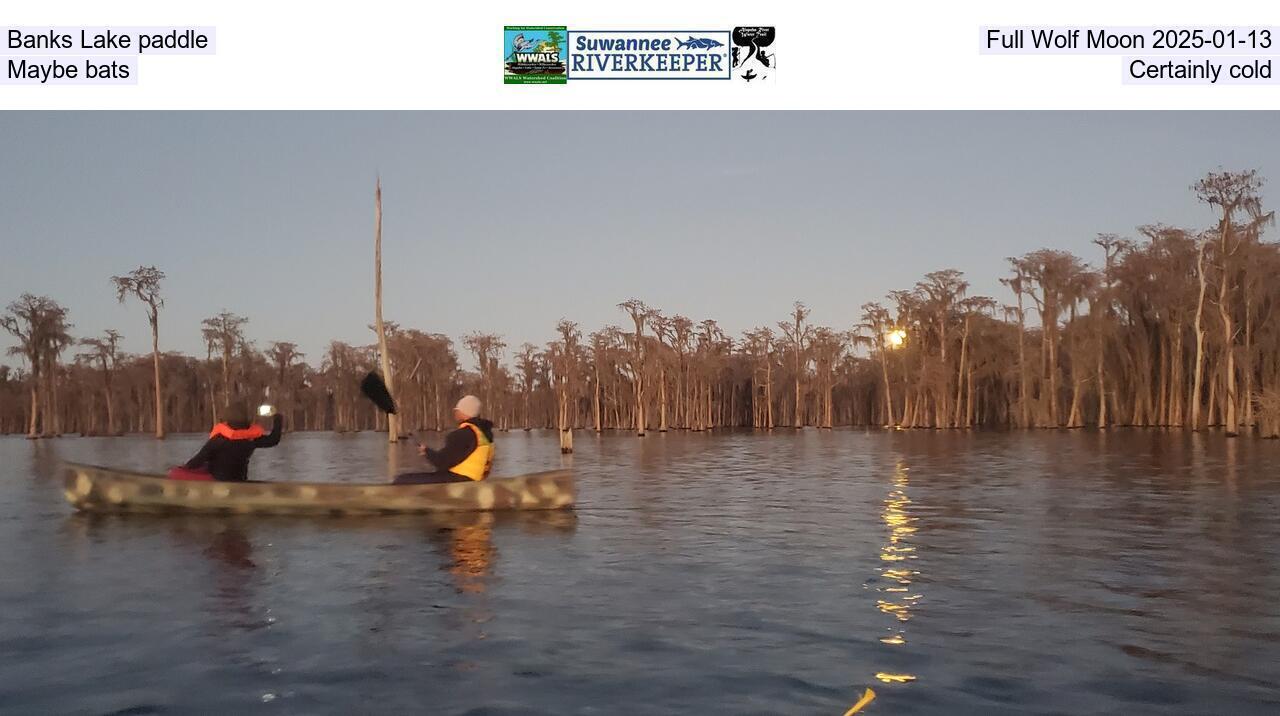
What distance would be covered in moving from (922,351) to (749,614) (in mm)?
86332

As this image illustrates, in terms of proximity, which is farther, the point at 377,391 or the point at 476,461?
the point at 377,391

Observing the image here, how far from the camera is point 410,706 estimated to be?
719cm

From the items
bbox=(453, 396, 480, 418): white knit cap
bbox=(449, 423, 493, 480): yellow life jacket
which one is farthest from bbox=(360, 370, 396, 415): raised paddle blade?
bbox=(453, 396, 480, 418): white knit cap

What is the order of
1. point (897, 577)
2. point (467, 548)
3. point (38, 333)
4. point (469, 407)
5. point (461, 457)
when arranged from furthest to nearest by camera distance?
point (38, 333) < point (461, 457) < point (469, 407) < point (467, 548) < point (897, 577)

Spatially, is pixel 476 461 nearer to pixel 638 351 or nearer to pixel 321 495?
pixel 321 495

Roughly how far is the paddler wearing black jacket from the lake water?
1.11 meters

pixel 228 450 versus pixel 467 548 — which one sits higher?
pixel 228 450

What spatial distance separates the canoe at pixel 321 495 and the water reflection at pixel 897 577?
19.4 ft

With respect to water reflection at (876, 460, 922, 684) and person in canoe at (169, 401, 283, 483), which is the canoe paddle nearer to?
person in canoe at (169, 401, 283, 483)

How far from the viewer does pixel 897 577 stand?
40.2 feet

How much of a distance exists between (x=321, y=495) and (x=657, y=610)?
32.7 ft

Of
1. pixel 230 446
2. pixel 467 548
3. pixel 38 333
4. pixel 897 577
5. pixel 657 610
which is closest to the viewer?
pixel 657 610

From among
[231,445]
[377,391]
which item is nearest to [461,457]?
[231,445]

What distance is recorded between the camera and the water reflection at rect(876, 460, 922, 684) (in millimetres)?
9086
